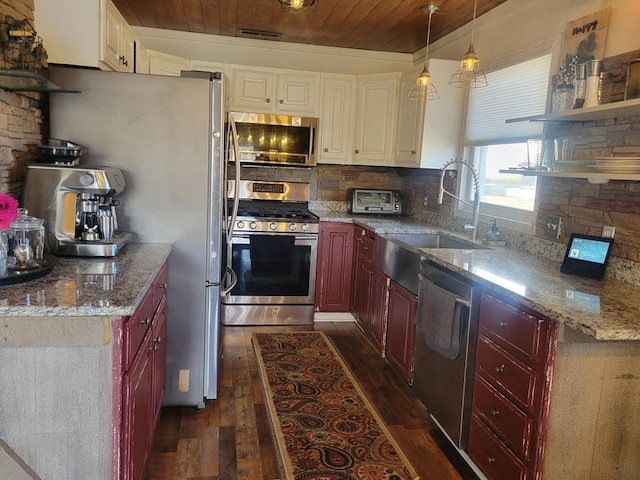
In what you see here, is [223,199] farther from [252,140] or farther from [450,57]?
[450,57]

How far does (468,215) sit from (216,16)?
250cm

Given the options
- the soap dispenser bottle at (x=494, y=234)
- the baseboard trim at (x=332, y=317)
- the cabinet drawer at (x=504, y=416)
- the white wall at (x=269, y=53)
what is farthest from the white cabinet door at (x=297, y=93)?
the cabinet drawer at (x=504, y=416)

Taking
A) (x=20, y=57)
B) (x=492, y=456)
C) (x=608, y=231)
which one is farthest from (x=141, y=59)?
(x=492, y=456)

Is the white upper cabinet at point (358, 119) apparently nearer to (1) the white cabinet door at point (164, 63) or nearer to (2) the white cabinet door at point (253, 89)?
(2) the white cabinet door at point (253, 89)

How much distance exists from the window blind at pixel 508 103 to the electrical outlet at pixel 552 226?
1.72ft

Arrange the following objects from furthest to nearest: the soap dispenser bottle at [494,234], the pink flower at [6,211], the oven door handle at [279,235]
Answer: the oven door handle at [279,235] → the soap dispenser bottle at [494,234] → the pink flower at [6,211]

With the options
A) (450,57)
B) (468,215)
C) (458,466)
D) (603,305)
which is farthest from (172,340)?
(450,57)

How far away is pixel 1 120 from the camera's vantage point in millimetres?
2037

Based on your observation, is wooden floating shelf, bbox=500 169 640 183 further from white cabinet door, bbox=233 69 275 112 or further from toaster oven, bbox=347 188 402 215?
white cabinet door, bbox=233 69 275 112

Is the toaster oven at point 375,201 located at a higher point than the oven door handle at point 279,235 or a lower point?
higher

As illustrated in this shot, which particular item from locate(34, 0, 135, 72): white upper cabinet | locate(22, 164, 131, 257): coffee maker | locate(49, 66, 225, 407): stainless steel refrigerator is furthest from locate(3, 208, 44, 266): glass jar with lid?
locate(34, 0, 135, 72): white upper cabinet

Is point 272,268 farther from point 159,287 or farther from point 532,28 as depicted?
point 532,28

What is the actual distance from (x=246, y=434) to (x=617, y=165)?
2131mm

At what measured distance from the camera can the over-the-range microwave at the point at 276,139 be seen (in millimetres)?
4406
